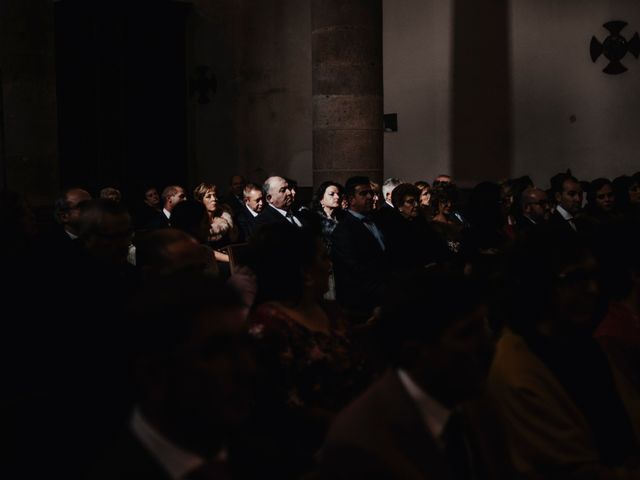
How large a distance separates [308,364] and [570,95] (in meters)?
10.2

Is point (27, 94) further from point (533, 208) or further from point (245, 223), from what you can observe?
point (533, 208)

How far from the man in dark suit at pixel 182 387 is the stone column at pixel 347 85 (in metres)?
9.43

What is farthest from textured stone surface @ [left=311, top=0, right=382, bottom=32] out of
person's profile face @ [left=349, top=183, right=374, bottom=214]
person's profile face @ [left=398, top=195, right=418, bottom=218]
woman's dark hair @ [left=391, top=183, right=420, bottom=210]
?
person's profile face @ [left=349, top=183, right=374, bottom=214]

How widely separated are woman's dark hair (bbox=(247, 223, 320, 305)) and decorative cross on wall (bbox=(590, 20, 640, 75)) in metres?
9.41

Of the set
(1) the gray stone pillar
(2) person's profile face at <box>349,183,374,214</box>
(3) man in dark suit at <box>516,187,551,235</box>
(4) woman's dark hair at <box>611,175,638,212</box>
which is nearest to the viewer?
(2) person's profile face at <box>349,183,374,214</box>

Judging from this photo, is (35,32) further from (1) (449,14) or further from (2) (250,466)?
(2) (250,466)

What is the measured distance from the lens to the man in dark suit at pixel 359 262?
6.87 meters

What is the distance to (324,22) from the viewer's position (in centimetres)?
1114

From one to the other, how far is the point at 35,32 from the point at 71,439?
384 inches

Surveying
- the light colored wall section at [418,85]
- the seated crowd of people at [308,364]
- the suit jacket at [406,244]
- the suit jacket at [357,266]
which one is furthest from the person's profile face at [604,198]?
the seated crowd of people at [308,364]

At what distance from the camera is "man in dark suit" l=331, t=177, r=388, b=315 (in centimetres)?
687

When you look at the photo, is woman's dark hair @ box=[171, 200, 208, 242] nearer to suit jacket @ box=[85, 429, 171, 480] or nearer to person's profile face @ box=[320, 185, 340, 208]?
person's profile face @ box=[320, 185, 340, 208]

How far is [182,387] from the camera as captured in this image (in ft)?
6.01

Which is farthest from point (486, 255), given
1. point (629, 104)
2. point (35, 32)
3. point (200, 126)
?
point (200, 126)
